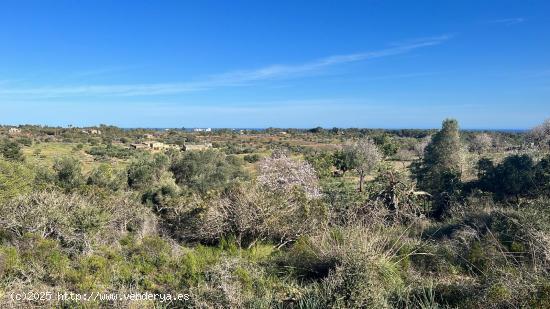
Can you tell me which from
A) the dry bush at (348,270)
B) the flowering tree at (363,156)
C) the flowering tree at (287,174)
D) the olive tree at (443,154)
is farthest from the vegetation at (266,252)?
the flowering tree at (363,156)

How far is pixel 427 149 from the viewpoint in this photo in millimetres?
26438

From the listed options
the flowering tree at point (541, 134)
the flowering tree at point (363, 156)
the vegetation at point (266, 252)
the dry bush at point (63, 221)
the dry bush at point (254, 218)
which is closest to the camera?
the vegetation at point (266, 252)

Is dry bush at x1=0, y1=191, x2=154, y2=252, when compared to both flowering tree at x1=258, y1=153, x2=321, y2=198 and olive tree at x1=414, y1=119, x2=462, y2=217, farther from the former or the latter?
olive tree at x1=414, y1=119, x2=462, y2=217

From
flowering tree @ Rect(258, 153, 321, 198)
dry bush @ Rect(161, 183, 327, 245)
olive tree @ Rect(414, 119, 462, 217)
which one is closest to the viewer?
dry bush @ Rect(161, 183, 327, 245)

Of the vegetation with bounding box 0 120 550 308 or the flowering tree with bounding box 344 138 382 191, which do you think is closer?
the vegetation with bounding box 0 120 550 308

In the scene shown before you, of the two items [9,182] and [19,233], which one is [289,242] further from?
[9,182]

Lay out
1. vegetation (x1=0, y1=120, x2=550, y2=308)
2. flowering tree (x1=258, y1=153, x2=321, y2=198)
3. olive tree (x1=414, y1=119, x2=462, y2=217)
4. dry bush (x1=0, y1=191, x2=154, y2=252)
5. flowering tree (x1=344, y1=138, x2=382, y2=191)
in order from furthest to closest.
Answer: flowering tree (x1=344, y1=138, x2=382, y2=191) → olive tree (x1=414, y1=119, x2=462, y2=217) → flowering tree (x1=258, y1=153, x2=321, y2=198) → dry bush (x1=0, y1=191, x2=154, y2=252) → vegetation (x1=0, y1=120, x2=550, y2=308)

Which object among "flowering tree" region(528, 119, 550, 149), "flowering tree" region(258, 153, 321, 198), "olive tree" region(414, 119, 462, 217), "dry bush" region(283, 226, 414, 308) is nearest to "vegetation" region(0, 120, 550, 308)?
"dry bush" region(283, 226, 414, 308)

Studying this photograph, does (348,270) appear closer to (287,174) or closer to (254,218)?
(254,218)

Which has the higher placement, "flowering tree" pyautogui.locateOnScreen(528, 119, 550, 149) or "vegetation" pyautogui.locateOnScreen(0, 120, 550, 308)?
"flowering tree" pyautogui.locateOnScreen(528, 119, 550, 149)

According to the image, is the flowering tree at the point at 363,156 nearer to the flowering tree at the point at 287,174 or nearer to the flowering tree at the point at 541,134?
the flowering tree at the point at 287,174


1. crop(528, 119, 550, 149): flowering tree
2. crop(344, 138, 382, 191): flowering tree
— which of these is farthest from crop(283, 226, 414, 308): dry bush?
crop(528, 119, 550, 149): flowering tree

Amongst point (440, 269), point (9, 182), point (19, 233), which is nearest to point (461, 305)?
point (440, 269)

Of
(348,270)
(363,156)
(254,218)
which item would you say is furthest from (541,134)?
(348,270)
